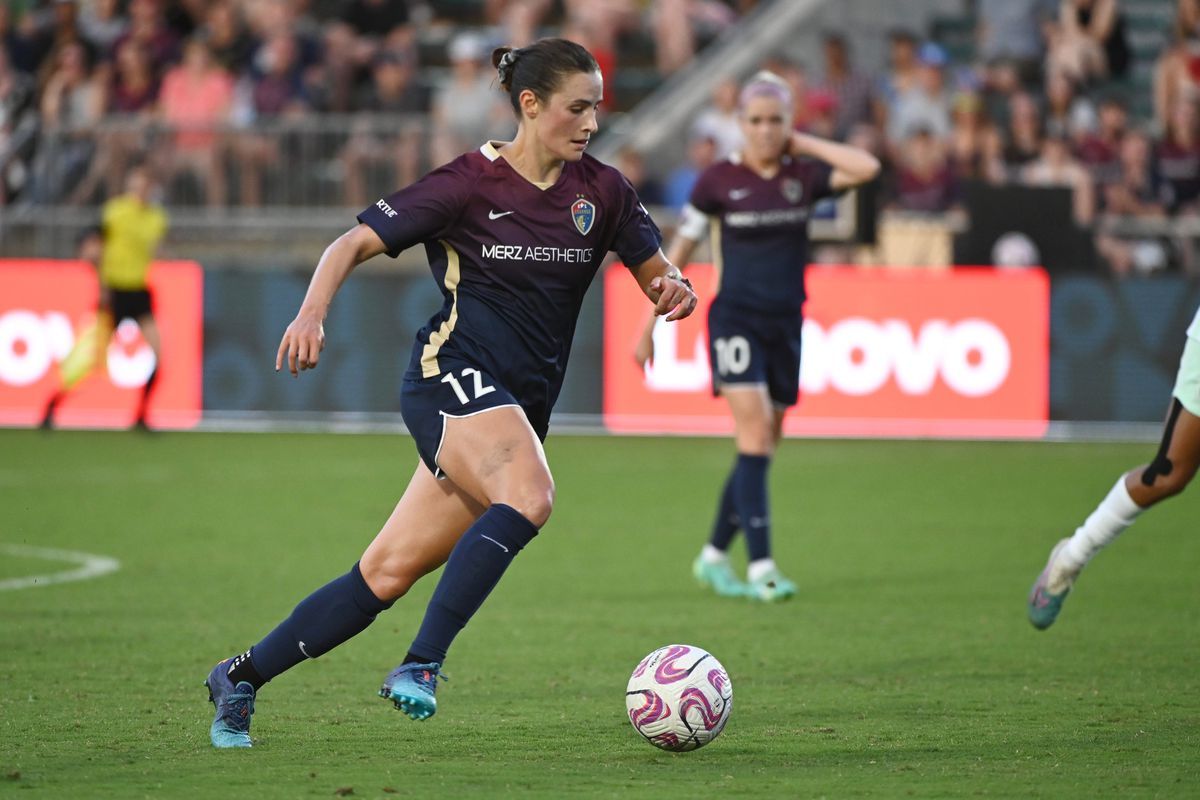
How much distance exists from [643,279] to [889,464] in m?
10.2

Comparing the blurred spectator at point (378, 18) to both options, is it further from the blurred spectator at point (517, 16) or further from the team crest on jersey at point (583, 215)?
the team crest on jersey at point (583, 215)

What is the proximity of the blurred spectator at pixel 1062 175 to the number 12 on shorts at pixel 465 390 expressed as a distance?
14660 mm

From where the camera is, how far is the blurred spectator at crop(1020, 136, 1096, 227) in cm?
1977

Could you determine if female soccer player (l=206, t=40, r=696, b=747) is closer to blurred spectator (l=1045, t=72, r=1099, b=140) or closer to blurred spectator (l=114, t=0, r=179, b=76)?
blurred spectator (l=1045, t=72, r=1099, b=140)

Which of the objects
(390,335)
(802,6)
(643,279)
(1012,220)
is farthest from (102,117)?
(643,279)

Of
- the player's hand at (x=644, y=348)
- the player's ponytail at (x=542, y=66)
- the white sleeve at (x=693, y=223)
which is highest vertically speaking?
the player's ponytail at (x=542, y=66)

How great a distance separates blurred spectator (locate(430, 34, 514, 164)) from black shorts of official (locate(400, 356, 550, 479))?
46.5 feet

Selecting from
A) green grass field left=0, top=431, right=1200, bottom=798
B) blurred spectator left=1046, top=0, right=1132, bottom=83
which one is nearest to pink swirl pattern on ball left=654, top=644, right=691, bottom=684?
green grass field left=0, top=431, right=1200, bottom=798

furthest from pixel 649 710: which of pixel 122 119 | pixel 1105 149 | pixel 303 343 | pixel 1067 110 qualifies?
pixel 122 119

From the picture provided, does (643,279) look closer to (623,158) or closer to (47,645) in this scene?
(47,645)

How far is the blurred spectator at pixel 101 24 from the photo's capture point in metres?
23.5

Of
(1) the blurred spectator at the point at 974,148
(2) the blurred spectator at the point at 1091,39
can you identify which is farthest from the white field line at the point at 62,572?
(2) the blurred spectator at the point at 1091,39

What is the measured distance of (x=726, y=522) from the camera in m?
9.95

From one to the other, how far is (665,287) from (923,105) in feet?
50.1
